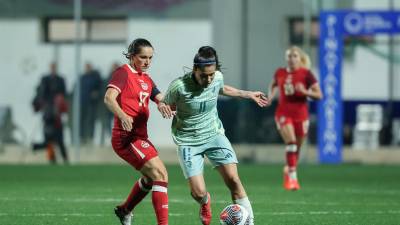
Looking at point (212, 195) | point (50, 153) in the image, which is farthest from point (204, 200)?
point (50, 153)

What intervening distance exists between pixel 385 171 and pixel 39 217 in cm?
1314

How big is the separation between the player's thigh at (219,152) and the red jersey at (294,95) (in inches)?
295

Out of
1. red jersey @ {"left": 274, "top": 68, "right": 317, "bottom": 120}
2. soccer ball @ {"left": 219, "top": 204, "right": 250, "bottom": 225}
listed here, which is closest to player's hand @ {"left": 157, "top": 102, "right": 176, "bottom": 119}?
soccer ball @ {"left": 219, "top": 204, "right": 250, "bottom": 225}

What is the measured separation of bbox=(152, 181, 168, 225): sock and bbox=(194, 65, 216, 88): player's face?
3.38 feet

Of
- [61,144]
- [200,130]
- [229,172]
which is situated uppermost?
[200,130]

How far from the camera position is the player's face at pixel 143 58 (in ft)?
40.3

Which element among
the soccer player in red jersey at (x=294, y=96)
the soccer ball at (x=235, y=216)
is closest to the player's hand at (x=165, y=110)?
the soccer ball at (x=235, y=216)

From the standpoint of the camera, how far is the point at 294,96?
19.9 meters

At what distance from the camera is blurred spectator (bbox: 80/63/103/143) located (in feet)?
100

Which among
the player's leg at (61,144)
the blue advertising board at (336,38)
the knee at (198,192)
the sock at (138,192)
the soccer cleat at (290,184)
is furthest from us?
the player's leg at (61,144)

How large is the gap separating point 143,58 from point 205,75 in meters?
0.68

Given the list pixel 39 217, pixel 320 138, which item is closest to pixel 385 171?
pixel 320 138

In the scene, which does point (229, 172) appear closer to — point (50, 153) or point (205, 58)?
point (205, 58)

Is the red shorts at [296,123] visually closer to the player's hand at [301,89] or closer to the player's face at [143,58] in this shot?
the player's hand at [301,89]
